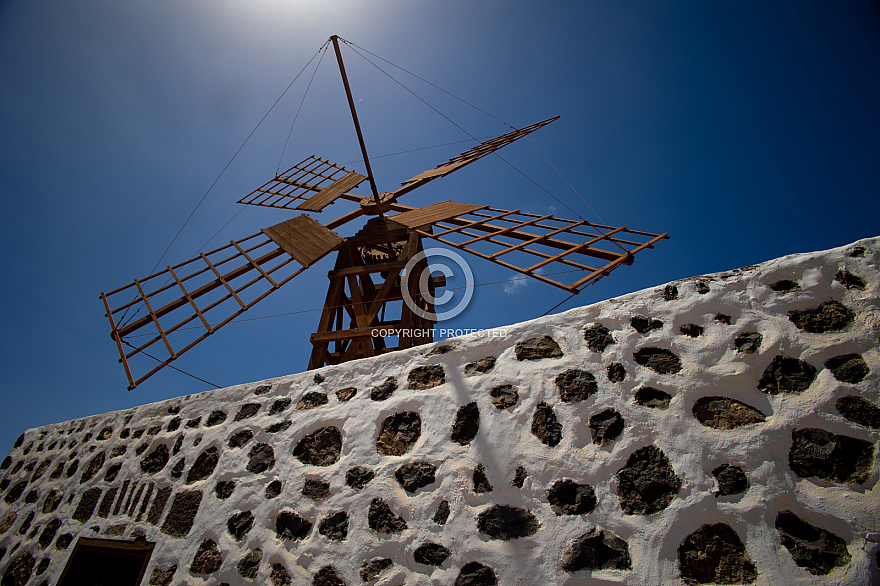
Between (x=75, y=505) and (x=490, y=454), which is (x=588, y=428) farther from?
(x=75, y=505)

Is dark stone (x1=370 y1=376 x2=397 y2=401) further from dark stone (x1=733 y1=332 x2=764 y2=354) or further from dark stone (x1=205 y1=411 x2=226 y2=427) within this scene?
dark stone (x1=733 y1=332 x2=764 y2=354)

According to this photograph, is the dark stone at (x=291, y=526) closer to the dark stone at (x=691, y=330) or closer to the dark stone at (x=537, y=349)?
the dark stone at (x=537, y=349)

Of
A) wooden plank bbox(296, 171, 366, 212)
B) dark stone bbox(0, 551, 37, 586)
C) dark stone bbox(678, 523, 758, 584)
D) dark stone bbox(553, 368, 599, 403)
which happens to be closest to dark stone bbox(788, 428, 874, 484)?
dark stone bbox(678, 523, 758, 584)

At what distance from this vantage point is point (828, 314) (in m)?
1.36

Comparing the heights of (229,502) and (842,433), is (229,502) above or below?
below

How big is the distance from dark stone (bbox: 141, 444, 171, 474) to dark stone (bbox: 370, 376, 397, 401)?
4.46 feet

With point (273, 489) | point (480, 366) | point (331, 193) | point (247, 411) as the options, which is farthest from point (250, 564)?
point (331, 193)

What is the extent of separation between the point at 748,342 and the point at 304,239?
5.78 metres

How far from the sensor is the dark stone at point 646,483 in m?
1.32

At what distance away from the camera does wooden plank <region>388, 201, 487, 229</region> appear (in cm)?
568

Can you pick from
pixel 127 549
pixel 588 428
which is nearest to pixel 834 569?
pixel 588 428

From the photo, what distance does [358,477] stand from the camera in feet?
5.86

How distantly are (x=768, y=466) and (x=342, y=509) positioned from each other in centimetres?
151

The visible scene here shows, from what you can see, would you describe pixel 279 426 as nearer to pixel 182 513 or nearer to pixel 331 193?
pixel 182 513
